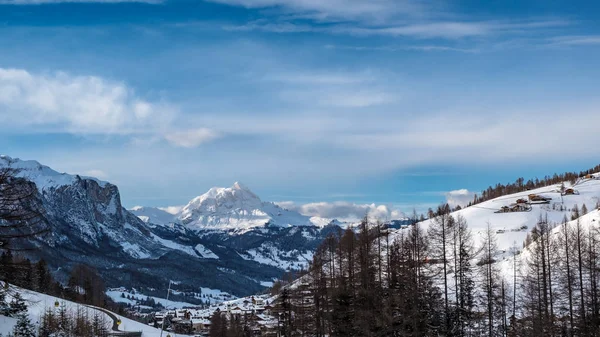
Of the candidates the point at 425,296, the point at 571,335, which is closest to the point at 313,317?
the point at 425,296

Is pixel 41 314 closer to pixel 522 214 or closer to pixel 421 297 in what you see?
pixel 421 297

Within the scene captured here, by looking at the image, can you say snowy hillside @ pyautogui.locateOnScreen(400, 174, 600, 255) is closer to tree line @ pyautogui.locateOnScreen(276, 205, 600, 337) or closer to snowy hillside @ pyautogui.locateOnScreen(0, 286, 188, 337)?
tree line @ pyautogui.locateOnScreen(276, 205, 600, 337)

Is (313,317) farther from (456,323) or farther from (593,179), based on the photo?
(593,179)

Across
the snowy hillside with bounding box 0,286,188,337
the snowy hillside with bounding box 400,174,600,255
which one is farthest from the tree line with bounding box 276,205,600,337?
the snowy hillside with bounding box 400,174,600,255

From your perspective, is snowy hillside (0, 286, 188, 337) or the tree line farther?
snowy hillside (0, 286, 188, 337)

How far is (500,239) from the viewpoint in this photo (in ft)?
388

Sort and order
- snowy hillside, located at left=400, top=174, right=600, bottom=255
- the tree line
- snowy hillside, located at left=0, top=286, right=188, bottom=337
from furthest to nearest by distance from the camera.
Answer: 1. snowy hillside, located at left=400, top=174, right=600, bottom=255
2. snowy hillside, located at left=0, top=286, right=188, bottom=337
3. the tree line

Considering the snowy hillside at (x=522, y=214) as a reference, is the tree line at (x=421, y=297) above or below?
below

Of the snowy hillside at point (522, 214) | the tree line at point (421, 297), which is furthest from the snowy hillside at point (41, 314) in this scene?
the snowy hillside at point (522, 214)

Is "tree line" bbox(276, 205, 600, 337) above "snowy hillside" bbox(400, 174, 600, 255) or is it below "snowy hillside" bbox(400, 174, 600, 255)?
below

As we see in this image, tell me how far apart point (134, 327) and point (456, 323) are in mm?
54774

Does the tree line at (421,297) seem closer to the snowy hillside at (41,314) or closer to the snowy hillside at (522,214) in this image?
the snowy hillside at (41,314)

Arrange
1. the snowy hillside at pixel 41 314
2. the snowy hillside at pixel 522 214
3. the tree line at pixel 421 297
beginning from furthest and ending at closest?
the snowy hillside at pixel 522 214
the snowy hillside at pixel 41 314
the tree line at pixel 421 297

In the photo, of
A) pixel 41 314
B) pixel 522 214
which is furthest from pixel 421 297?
pixel 522 214
